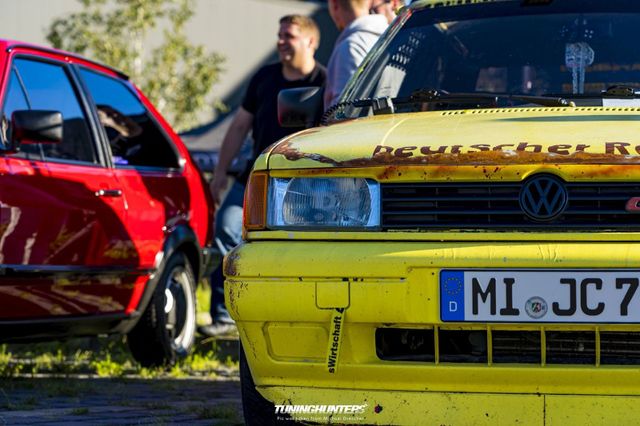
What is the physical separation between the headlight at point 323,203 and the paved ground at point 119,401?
58.3 inches

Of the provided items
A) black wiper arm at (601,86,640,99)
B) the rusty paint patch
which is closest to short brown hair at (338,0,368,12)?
black wiper arm at (601,86,640,99)

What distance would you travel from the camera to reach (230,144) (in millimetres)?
8961

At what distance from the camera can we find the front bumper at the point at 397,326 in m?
3.85

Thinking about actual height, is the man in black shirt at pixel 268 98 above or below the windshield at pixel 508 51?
below

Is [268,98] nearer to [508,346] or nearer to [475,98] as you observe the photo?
[475,98]

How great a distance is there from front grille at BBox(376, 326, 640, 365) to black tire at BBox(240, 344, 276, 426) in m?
0.48

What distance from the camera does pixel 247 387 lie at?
439cm

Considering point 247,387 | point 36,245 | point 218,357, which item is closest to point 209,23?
point 218,357

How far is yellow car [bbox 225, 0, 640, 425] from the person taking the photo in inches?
152

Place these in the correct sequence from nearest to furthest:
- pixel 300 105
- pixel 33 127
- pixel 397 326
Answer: pixel 397 326, pixel 300 105, pixel 33 127

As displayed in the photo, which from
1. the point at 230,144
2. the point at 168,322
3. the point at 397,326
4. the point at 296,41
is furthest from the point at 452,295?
the point at 230,144

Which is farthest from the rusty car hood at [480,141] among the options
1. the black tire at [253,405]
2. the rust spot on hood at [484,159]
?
the black tire at [253,405]

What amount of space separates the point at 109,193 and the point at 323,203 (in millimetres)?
2837

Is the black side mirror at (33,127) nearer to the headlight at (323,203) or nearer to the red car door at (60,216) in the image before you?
the red car door at (60,216)
